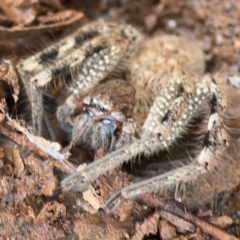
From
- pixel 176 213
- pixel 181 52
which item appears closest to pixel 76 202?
pixel 176 213

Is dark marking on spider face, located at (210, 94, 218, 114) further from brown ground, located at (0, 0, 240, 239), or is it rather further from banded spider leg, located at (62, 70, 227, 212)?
brown ground, located at (0, 0, 240, 239)

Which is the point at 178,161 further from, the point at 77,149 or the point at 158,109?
the point at 77,149

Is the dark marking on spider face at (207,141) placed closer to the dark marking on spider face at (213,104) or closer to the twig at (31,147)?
the dark marking on spider face at (213,104)

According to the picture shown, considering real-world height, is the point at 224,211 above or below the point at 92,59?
below

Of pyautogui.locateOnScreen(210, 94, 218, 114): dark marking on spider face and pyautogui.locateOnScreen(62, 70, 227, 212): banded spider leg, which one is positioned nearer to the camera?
pyautogui.locateOnScreen(62, 70, 227, 212): banded spider leg

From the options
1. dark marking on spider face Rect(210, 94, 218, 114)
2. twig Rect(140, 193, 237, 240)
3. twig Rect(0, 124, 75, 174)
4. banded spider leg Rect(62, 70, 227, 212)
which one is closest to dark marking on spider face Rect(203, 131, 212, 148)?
banded spider leg Rect(62, 70, 227, 212)

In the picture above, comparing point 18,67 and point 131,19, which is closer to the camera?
point 18,67

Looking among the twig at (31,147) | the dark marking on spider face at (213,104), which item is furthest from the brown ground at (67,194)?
the dark marking on spider face at (213,104)
